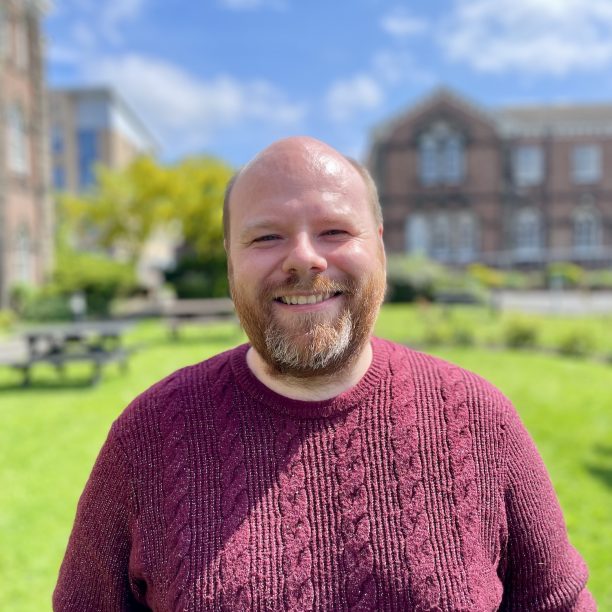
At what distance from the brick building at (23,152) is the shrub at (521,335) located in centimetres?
1670

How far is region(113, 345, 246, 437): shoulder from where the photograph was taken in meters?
1.55

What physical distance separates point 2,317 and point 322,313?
18997 millimetres

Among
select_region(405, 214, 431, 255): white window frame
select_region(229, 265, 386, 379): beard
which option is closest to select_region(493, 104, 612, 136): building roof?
select_region(405, 214, 431, 255): white window frame

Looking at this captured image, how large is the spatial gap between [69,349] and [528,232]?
29214mm

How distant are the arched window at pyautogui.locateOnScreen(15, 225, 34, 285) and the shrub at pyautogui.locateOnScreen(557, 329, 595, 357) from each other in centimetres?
1823

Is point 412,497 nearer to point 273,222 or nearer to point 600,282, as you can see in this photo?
point 273,222

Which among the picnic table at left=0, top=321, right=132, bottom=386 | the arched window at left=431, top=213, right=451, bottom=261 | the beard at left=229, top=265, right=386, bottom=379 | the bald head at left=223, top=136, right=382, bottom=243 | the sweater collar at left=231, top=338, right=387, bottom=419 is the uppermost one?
the arched window at left=431, top=213, right=451, bottom=261

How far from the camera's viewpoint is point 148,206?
22.7m

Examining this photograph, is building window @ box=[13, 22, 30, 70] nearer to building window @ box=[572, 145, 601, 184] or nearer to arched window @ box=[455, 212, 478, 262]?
arched window @ box=[455, 212, 478, 262]

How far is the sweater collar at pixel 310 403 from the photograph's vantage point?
4.91 ft

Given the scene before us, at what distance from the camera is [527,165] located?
34.7 metres

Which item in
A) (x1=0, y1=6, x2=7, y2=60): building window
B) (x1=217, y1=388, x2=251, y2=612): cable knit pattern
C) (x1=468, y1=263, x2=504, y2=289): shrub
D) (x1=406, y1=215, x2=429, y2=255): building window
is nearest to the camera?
(x1=217, y1=388, x2=251, y2=612): cable knit pattern

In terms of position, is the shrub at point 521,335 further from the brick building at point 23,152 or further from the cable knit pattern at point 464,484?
the brick building at point 23,152

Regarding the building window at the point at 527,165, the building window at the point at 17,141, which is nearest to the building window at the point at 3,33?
the building window at the point at 17,141
